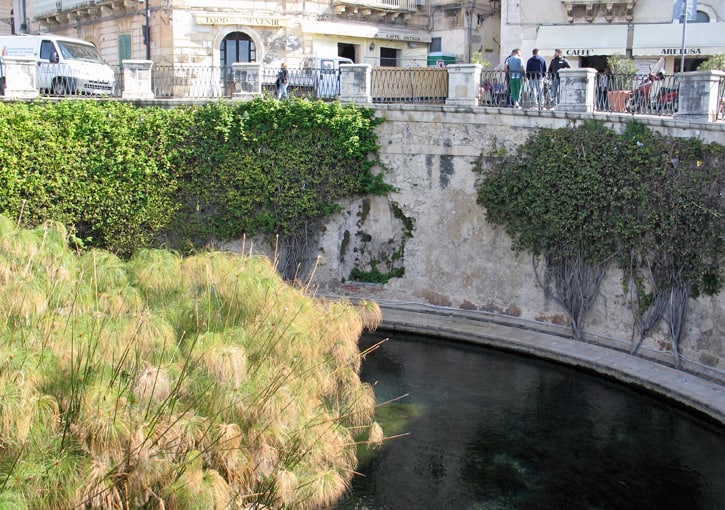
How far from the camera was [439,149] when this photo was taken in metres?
17.3

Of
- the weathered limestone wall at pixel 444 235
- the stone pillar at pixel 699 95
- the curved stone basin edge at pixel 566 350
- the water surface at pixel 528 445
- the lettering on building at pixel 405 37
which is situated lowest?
the water surface at pixel 528 445

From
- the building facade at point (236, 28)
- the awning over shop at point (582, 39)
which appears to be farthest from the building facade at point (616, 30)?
the building facade at point (236, 28)

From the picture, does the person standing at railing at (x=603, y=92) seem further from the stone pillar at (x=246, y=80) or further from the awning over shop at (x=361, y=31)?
the awning over shop at (x=361, y=31)

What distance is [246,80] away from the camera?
1806 centimetres

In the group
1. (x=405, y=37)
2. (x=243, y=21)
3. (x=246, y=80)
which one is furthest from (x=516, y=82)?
(x=405, y=37)

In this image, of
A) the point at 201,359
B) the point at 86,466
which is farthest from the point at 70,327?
the point at 86,466

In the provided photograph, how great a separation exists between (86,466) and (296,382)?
262 centimetres

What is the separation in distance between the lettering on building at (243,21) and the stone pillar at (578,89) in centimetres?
1032

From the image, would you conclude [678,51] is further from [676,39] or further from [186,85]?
[186,85]

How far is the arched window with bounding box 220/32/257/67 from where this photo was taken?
23.0m

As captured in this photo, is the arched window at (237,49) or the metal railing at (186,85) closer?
the metal railing at (186,85)

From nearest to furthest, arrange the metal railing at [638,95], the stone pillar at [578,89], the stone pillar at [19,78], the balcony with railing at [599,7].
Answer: the metal railing at [638,95]
the stone pillar at [578,89]
the stone pillar at [19,78]
the balcony with railing at [599,7]

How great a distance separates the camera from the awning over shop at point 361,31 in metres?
23.5

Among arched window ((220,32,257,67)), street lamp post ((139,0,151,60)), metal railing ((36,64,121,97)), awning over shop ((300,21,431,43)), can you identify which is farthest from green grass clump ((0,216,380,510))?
awning over shop ((300,21,431,43))
